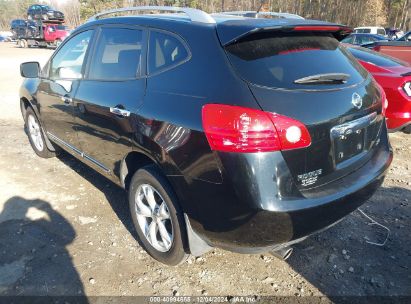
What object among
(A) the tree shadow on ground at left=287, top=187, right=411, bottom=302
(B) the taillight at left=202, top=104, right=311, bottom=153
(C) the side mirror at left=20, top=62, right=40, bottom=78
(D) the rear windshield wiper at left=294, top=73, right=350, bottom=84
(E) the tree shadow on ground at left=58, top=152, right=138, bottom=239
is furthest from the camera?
(C) the side mirror at left=20, top=62, right=40, bottom=78

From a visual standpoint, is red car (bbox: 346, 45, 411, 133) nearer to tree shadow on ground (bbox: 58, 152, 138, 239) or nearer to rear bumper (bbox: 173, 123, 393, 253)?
rear bumper (bbox: 173, 123, 393, 253)

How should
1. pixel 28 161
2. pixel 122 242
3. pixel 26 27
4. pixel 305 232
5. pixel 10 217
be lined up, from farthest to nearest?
pixel 26 27
pixel 28 161
pixel 10 217
pixel 122 242
pixel 305 232

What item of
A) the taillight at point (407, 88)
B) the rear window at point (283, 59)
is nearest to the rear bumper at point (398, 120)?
the taillight at point (407, 88)

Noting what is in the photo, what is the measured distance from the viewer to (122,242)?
322 centimetres

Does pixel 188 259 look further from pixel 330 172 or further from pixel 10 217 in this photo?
pixel 10 217

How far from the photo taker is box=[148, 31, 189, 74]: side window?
8.14ft

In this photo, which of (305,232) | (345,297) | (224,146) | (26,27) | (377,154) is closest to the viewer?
(224,146)

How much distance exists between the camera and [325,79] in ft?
7.80

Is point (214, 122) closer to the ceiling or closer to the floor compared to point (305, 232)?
closer to the ceiling

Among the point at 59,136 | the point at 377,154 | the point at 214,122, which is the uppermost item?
the point at 214,122

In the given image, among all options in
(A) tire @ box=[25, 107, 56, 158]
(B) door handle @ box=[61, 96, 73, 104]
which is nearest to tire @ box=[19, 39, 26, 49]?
(A) tire @ box=[25, 107, 56, 158]

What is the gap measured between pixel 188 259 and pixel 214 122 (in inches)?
53.9

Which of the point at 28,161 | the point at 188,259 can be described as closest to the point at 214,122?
the point at 188,259

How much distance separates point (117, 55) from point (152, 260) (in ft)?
5.77
